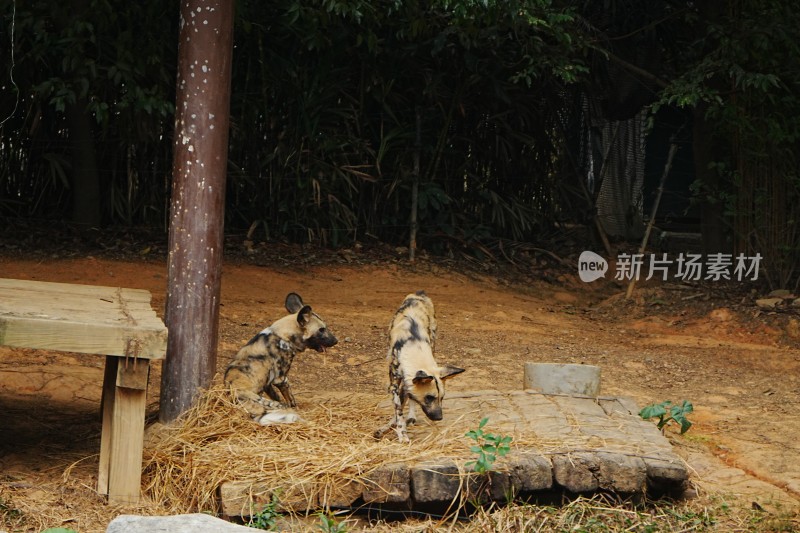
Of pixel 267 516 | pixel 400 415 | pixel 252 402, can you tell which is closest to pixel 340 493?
pixel 267 516

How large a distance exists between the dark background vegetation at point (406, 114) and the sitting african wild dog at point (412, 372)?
4476 millimetres

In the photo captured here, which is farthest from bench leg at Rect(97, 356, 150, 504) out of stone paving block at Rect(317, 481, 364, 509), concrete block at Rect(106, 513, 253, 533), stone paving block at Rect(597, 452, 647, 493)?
stone paving block at Rect(597, 452, 647, 493)

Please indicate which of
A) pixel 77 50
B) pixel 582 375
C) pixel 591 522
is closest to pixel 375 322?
pixel 582 375

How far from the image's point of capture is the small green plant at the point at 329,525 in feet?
14.9

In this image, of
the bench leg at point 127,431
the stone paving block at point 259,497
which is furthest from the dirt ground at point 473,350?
the stone paving block at point 259,497

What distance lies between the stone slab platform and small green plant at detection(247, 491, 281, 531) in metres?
0.03

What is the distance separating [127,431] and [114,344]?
438mm

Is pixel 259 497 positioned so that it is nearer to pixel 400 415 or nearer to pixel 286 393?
pixel 400 415

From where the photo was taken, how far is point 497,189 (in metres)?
13.2

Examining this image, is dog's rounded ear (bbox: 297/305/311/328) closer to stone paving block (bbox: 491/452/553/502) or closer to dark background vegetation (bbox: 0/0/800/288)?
stone paving block (bbox: 491/452/553/502)

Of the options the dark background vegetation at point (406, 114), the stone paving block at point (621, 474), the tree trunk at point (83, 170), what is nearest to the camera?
the stone paving block at point (621, 474)

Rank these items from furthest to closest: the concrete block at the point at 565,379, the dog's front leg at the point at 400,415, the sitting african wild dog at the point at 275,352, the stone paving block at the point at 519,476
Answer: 1. the concrete block at the point at 565,379
2. the sitting african wild dog at the point at 275,352
3. the dog's front leg at the point at 400,415
4. the stone paving block at the point at 519,476

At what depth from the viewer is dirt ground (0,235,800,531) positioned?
544 centimetres

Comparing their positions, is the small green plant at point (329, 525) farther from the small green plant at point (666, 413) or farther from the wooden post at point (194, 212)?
the small green plant at point (666, 413)
